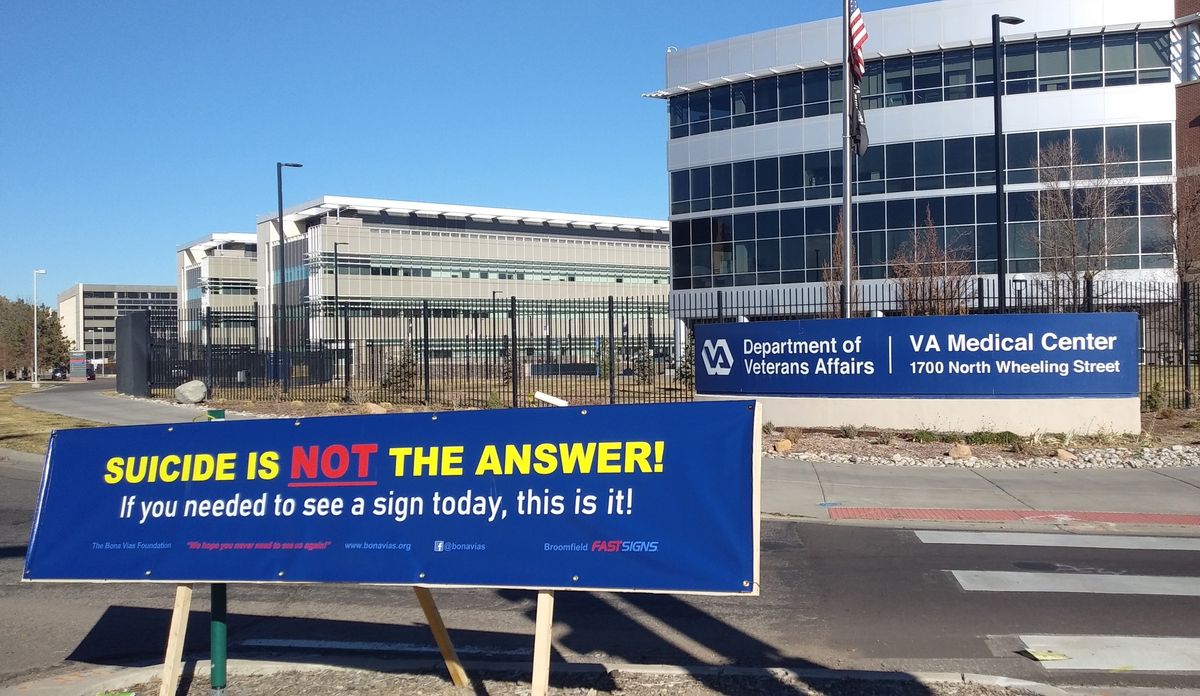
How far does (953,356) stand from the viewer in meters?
15.8

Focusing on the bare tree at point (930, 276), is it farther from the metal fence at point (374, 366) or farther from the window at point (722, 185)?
the window at point (722, 185)

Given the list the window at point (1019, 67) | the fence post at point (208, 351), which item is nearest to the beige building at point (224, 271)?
the fence post at point (208, 351)

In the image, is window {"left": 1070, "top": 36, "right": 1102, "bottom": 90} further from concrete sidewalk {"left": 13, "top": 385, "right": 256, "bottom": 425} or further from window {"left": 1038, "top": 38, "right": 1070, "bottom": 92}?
concrete sidewalk {"left": 13, "top": 385, "right": 256, "bottom": 425}

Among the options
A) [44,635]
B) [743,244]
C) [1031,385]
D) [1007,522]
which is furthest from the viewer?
[743,244]

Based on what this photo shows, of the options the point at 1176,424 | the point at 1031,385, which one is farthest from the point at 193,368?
the point at 1176,424

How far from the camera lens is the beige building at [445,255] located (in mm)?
61562

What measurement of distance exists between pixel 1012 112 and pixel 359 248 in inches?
1541

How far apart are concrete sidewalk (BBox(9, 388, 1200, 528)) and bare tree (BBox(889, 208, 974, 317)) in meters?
6.59

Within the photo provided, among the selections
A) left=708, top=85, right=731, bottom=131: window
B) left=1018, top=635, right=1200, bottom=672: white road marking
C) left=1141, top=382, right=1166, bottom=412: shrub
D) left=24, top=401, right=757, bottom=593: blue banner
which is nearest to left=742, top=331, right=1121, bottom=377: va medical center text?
left=1141, top=382, right=1166, bottom=412: shrub

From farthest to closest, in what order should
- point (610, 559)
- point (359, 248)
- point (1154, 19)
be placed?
point (359, 248), point (1154, 19), point (610, 559)

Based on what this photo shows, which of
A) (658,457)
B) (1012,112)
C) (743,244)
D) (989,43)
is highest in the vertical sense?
(989,43)

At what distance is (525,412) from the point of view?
5.32 meters

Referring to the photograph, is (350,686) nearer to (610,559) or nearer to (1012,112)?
(610,559)

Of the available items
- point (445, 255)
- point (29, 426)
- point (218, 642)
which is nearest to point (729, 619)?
point (218, 642)
